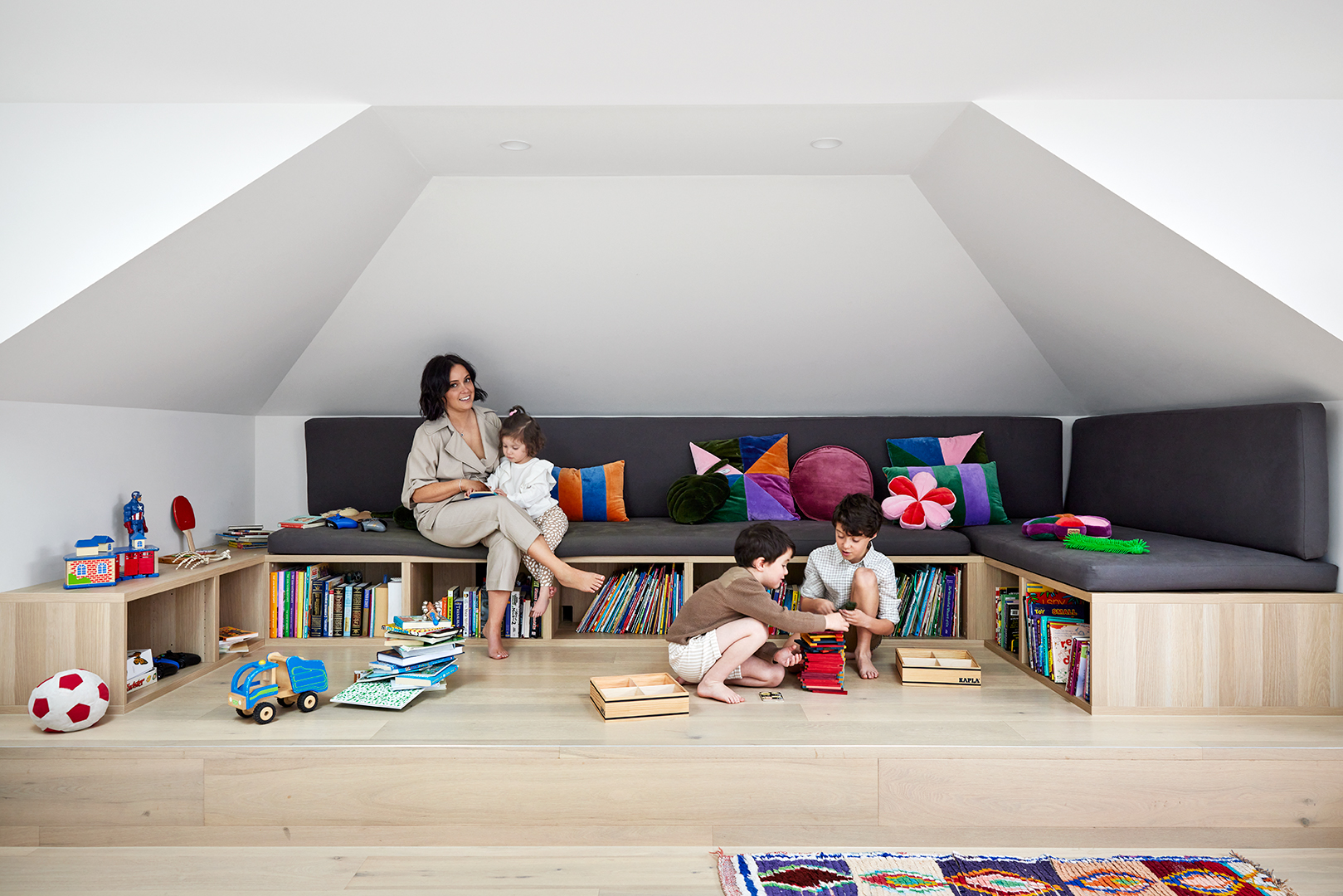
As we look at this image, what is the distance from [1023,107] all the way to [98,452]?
134 inches

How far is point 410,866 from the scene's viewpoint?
2209 mm

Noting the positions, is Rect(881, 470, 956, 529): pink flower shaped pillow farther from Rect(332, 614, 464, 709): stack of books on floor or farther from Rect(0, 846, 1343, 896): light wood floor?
Rect(332, 614, 464, 709): stack of books on floor

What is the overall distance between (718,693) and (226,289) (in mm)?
2243

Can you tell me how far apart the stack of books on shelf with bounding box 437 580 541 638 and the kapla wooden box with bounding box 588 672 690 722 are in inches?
38.0

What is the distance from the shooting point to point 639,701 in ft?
8.52

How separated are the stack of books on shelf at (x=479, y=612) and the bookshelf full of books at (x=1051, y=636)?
1974mm

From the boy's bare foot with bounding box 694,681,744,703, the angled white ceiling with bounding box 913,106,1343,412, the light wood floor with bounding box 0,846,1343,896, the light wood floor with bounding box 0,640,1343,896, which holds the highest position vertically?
the angled white ceiling with bounding box 913,106,1343,412

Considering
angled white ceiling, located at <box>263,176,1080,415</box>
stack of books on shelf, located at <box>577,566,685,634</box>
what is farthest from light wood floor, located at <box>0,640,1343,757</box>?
angled white ceiling, located at <box>263,176,1080,415</box>

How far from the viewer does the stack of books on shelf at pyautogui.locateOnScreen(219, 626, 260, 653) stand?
338 centimetres

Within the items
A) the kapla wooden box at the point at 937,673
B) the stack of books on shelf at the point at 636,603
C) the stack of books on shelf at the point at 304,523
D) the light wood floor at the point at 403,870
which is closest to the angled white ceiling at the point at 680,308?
the stack of books on shelf at the point at 304,523

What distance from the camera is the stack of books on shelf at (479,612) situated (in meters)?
3.61

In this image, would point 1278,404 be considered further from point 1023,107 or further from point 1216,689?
point 1023,107

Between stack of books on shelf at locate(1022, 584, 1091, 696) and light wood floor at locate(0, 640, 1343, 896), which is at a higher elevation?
stack of books on shelf at locate(1022, 584, 1091, 696)

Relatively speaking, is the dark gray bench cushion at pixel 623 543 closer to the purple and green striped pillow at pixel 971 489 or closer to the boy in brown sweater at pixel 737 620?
the purple and green striped pillow at pixel 971 489
